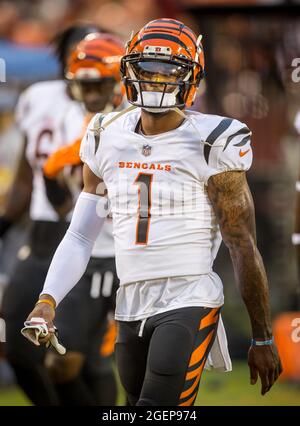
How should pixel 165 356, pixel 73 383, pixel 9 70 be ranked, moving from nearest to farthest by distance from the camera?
pixel 165 356, pixel 73 383, pixel 9 70

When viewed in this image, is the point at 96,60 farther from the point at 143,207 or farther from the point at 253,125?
the point at 253,125

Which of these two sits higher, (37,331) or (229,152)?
(229,152)

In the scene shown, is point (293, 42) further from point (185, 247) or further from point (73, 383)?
point (185, 247)

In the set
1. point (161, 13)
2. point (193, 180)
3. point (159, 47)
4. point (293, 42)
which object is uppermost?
point (161, 13)

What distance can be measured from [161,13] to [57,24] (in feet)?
4.95

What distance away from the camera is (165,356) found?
346cm

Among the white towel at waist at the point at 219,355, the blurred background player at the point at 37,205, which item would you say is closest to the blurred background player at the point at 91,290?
the blurred background player at the point at 37,205

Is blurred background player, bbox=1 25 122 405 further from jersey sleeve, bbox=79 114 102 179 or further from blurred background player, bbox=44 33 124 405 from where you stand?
jersey sleeve, bbox=79 114 102 179

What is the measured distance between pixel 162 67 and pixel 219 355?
1.03 metres

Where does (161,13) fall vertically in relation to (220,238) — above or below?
above

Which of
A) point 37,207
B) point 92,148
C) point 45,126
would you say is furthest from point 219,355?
point 45,126

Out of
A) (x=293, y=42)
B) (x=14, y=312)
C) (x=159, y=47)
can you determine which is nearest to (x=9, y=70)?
(x=293, y=42)

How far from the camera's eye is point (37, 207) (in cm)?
533

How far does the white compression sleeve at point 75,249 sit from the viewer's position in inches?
146
